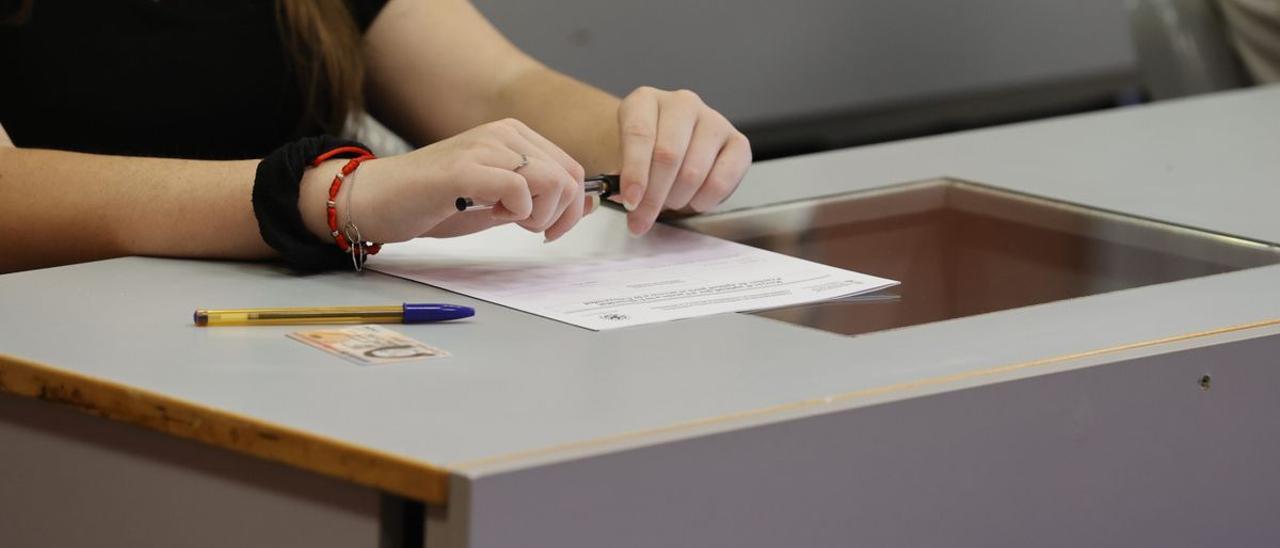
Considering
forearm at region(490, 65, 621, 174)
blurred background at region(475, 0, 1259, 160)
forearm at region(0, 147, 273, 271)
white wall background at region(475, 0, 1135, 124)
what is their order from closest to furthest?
forearm at region(0, 147, 273, 271), forearm at region(490, 65, 621, 174), blurred background at region(475, 0, 1259, 160), white wall background at region(475, 0, 1135, 124)

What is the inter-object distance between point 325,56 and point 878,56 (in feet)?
6.21

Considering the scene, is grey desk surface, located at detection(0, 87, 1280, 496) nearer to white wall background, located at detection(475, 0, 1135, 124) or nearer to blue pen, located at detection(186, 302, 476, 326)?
blue pen, located at detection(186, 302, 476, 326)

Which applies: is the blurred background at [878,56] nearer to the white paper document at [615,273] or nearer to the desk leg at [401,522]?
the white paper document at [615,273]

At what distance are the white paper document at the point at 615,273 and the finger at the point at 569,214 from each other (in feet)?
0.08

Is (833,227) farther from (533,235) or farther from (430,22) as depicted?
(430,22)

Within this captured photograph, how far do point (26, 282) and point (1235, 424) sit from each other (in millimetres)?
725

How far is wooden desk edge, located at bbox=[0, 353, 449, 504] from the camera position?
2.14 feet

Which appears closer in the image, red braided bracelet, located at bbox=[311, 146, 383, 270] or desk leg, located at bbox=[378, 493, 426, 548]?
desk leg, located at bbox=[378, 493, 426, 548]

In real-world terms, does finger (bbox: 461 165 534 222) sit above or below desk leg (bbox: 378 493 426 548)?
above

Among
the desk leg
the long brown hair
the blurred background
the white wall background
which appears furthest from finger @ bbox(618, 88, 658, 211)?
the white wall background

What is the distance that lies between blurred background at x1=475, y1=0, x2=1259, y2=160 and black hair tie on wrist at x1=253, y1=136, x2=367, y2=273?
4.95 feet

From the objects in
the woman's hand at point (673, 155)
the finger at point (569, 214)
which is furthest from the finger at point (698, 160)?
the finger at point (569, 214)

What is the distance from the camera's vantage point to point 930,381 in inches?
30.3

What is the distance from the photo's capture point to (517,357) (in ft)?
2.67
